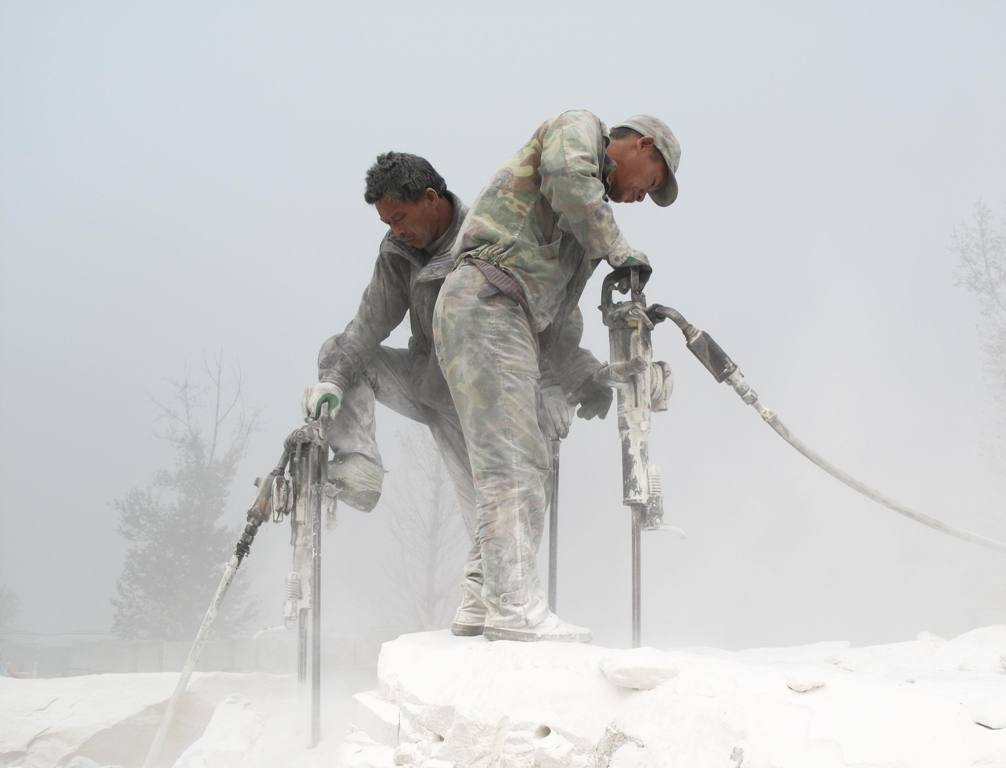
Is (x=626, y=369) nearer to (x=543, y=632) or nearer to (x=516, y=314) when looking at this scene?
(x=516, y=314)

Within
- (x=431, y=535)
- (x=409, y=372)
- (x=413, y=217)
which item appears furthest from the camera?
(x=431, y=535)

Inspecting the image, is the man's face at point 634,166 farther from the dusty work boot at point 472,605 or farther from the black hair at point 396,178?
the dusty work boot at point 472,605

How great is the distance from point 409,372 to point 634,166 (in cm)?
111

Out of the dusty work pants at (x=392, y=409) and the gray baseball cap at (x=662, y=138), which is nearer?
the gray baseball cap at (x=662, y=138)

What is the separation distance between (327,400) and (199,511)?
15.2m

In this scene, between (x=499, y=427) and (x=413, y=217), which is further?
(x=413, y=217)

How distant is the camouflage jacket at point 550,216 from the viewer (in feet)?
7.85

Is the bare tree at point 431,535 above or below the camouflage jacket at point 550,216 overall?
below

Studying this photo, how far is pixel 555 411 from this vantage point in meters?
3.15

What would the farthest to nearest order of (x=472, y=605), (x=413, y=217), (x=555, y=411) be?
(x=555, y=411)
(x=413, y=217)
(x=472, y=605)

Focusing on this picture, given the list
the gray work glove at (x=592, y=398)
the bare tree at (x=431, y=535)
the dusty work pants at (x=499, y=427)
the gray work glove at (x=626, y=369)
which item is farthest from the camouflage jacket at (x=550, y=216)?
the bare tree at (x=431, y=535)

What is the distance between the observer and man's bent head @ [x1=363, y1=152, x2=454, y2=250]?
2812mm

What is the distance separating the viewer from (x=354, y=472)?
3119mm

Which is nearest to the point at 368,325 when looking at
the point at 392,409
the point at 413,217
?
the point at 392,409
